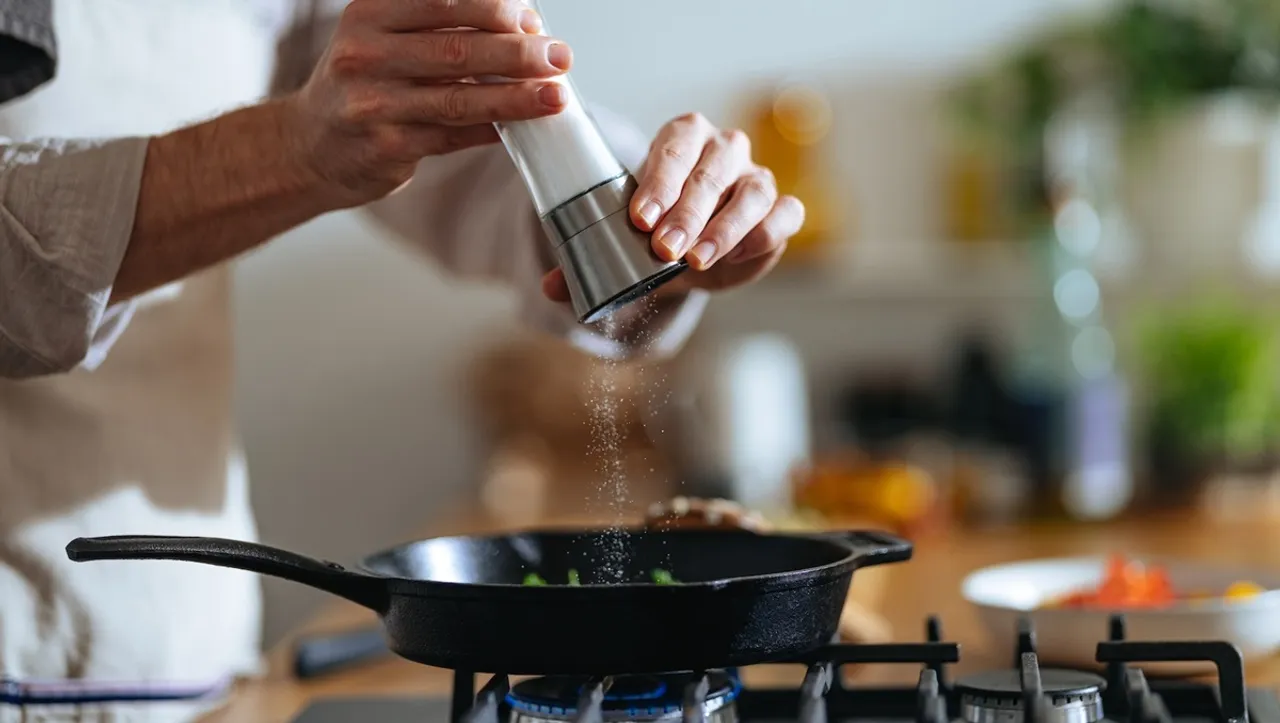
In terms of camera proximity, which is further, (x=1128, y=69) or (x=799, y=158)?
(x=799, y=158)

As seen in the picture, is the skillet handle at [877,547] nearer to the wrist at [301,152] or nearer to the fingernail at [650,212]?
the fingernail at [650,212]

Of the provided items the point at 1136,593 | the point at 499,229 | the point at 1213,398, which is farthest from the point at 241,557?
the point at 1213,398

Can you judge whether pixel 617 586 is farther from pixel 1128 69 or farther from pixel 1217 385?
pixel 1128 69

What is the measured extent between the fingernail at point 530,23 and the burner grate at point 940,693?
0.30 meters

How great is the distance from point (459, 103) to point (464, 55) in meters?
0.02

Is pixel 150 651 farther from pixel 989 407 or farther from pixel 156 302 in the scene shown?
pixel 989 407

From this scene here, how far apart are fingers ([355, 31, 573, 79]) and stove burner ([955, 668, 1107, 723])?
35 centimetres

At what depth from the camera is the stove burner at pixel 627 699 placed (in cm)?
63

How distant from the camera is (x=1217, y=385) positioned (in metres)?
1.79

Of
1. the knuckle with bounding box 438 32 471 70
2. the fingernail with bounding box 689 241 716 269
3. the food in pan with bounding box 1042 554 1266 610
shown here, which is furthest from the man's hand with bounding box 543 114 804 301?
the food in pan with bounding box 1042 554 1266 610

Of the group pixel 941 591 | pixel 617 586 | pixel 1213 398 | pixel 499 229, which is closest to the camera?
pixel 617 586

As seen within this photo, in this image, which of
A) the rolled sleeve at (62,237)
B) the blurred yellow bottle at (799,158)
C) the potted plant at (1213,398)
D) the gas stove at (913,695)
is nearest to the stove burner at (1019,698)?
the gas stove at (913,695)

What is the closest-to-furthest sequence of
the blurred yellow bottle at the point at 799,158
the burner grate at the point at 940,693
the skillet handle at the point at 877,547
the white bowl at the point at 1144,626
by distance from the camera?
the burner grate at the point at 940,693 → the skillet handle at the point at 877,547 → the white bowl at the point at 1144,626 → the blurred yellow bottle at the point at 799,158

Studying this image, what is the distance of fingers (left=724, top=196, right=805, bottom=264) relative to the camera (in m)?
0.78
